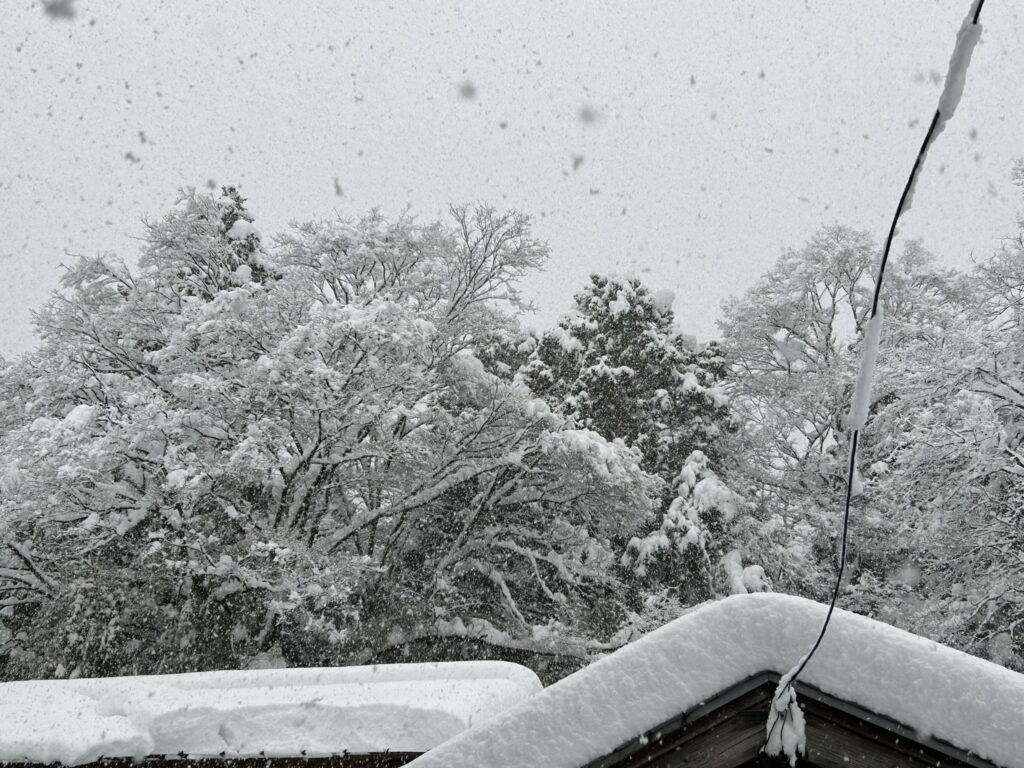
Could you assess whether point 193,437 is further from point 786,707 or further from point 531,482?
point 786,707

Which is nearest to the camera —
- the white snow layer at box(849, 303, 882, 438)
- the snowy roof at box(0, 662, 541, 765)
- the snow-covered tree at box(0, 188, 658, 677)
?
the white snow layer at box(849, 303, 882, 438)

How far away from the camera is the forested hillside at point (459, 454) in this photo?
9.20m

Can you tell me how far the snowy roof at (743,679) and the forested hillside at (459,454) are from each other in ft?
26.1

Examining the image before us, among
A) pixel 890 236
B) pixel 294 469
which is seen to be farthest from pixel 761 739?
pixel 294 469

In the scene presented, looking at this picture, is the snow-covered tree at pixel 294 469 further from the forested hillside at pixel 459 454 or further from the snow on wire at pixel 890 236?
the snow on wire at pixel 890 236

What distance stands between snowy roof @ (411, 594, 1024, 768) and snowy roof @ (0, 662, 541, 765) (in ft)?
6.19

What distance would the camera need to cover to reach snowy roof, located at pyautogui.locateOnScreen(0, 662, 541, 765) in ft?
10.5

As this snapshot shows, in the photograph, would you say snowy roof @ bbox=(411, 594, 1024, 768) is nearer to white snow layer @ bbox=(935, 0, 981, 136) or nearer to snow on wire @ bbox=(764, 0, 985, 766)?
snow on wire @ bbox=(764, 0, 985, 766)

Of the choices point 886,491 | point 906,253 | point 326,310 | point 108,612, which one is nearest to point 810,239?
point 906,253

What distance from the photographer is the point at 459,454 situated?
40.1ft

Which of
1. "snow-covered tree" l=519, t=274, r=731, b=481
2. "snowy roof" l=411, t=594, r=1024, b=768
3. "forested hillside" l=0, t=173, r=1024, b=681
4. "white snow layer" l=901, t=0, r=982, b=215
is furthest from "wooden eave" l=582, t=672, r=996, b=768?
"snow-covered tree" l=519, t=274, r=731, b=481

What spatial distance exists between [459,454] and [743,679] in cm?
1085

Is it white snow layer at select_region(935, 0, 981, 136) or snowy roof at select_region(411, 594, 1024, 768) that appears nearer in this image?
white snow layer at select_region(935, 0, 981, 136)

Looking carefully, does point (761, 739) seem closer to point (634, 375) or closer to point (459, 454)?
point (459, 454)
